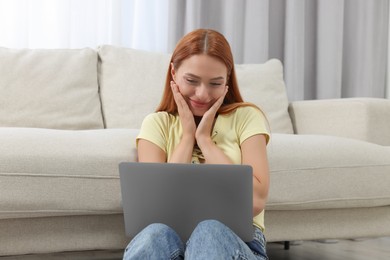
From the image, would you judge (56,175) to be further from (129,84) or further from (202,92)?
(129,84)

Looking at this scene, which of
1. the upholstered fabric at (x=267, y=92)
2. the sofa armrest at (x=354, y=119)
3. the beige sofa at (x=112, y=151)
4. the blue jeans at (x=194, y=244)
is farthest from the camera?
the upholstered fabric at (x=267, y=92)

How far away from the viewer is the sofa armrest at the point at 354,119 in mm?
2213

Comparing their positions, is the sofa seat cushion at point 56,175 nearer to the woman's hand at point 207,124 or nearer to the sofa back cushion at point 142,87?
the woman's hand at point 207,124

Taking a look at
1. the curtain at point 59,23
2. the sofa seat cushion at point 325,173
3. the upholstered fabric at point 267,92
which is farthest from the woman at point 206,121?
the curtain at point 59,23

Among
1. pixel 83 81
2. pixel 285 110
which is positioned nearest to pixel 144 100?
pixel 83 81

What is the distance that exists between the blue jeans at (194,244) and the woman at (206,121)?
0.73 feet

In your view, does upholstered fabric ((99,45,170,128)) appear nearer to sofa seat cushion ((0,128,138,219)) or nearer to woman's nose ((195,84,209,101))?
sofa seat cushion ((0,128,138,219))

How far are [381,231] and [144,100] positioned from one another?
42.0 inches

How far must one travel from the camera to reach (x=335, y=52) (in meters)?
3.19

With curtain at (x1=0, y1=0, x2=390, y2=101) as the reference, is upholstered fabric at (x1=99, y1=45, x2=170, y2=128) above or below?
below

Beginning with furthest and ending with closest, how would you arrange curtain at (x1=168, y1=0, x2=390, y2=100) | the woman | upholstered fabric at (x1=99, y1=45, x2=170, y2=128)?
1. curtain at (x1=168, y1=0, x2=390, y2=100)
2. upholstered fabric at (x1=99, y1=45, x2=170, y2=128)
3. the woman

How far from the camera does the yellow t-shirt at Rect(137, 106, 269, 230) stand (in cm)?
146

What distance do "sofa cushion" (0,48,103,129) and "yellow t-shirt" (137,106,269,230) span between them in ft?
2.85

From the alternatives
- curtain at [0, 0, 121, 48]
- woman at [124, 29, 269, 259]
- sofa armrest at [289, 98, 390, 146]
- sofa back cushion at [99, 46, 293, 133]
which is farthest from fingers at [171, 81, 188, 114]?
curtain at [0, 0, 121, 48]
